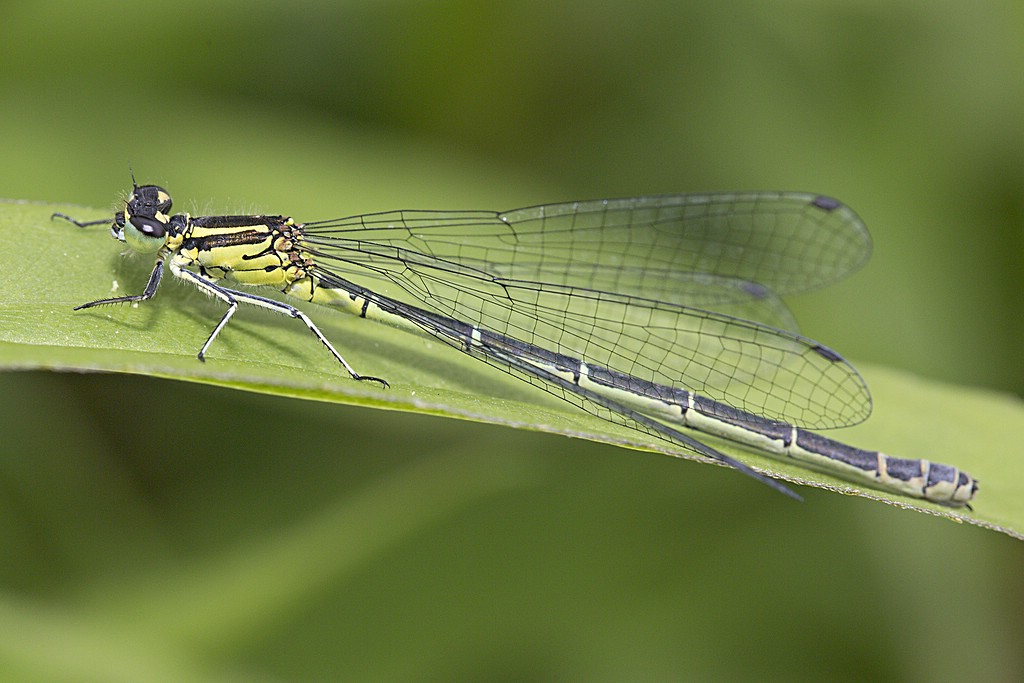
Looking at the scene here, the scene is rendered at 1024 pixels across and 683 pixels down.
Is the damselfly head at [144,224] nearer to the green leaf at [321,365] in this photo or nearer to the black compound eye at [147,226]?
the black compound eye at [147,226]

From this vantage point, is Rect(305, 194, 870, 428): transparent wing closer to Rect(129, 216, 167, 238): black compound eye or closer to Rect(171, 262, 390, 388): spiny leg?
Rect(171, 262, 390, 388): spiny leg

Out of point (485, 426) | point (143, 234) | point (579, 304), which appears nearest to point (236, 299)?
point (143, 234)

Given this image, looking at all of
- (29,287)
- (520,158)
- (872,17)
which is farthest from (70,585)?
(872,17)

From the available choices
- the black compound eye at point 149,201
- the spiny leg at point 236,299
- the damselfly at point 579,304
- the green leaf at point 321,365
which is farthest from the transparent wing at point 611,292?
the black compound eye at point 149,201

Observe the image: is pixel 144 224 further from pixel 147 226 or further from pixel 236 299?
pixel 236 299

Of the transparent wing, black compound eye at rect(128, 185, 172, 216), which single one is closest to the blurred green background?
black compound eye at rect(128, 185, 172, 216)

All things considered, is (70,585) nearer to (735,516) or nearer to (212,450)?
(212,450)
